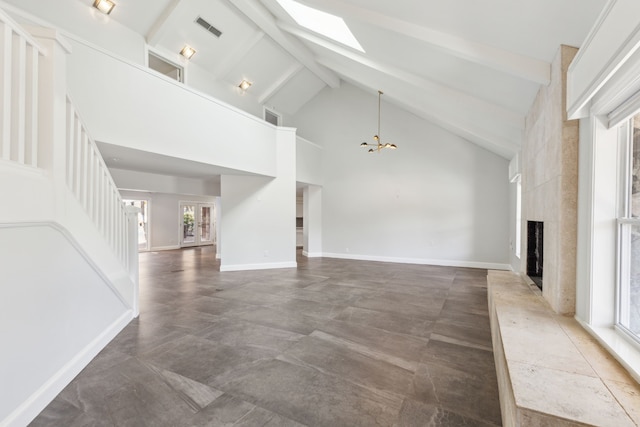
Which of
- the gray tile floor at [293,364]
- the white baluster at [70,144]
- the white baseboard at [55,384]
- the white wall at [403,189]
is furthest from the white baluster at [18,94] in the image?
the white wall at [403,189]

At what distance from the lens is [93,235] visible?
265cm

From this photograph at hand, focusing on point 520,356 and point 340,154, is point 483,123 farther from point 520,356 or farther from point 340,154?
point 340,154

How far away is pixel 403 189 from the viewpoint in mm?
8070

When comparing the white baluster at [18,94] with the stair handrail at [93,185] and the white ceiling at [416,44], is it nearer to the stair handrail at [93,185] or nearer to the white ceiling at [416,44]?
the stair handrail at [93,185]

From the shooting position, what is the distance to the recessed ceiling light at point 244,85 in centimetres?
752

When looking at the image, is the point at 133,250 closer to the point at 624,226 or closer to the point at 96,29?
the point at 96,29

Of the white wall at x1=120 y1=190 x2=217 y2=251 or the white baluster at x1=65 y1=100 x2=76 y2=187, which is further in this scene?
the white wall at x1=120 y1=190 x2=217 y2=251

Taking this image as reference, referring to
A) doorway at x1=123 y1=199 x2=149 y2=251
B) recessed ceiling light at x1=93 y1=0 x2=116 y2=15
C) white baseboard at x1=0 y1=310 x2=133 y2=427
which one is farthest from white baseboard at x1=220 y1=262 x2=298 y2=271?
doorway at x1=123 y1=199 x2=149 y2=251

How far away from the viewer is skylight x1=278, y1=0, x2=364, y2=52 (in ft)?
15.2

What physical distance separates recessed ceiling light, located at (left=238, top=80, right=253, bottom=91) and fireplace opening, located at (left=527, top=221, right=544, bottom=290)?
23.3ft

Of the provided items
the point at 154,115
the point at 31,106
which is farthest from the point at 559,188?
the point at 154,115

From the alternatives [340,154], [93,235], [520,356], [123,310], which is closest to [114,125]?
[93,235]

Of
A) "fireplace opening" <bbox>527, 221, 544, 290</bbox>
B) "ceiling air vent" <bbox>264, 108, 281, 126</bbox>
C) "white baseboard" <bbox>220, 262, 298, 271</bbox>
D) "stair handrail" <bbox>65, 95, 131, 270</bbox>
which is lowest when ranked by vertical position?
"white baseboard" <bbox>220, 262, 298, 271</bbox>

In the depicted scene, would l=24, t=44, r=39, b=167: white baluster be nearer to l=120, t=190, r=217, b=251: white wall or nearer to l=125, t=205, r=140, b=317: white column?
l=125, t=205, r=140, b=317: white column
